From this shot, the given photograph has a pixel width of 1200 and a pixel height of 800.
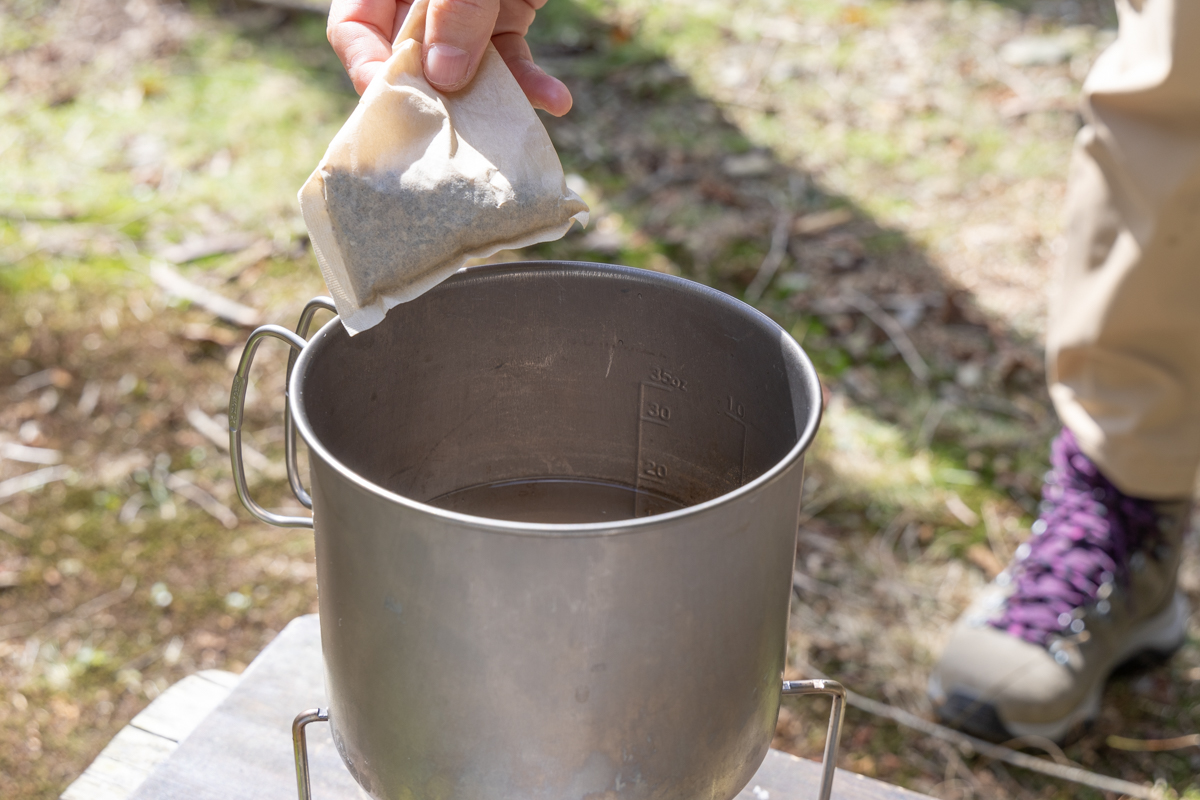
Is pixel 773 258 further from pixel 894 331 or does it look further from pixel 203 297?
pixel 203 297

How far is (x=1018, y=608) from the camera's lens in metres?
1.90

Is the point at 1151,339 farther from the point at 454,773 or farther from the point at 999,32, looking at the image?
the point at 999,32

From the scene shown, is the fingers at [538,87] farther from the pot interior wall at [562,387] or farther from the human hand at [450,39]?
the pot interior wall at [562,387]

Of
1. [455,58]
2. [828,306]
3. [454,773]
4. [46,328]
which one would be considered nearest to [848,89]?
[828,306]

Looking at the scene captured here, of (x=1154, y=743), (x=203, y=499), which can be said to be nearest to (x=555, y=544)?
(x=1154, y=743)

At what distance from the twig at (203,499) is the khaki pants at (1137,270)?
5.28 ft

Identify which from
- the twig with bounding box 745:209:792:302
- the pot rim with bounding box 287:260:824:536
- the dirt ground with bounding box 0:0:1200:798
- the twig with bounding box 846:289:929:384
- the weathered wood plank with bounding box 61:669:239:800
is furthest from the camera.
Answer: the twig with bounding box 745:209:792:302

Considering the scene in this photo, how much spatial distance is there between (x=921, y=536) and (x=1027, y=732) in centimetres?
48

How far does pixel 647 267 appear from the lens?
291 cm

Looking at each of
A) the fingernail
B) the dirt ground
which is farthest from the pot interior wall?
the dirt ground

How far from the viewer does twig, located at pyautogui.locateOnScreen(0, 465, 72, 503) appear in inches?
90.5

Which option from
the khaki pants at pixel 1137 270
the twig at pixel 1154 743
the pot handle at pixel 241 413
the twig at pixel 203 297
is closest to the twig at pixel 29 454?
the twig at pixel 203 297

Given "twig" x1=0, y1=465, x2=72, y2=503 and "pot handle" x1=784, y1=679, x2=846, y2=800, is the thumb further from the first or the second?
"twig" x1=0, y1=465, x2=72, y2=503

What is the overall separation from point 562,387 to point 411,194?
0.32 metres
